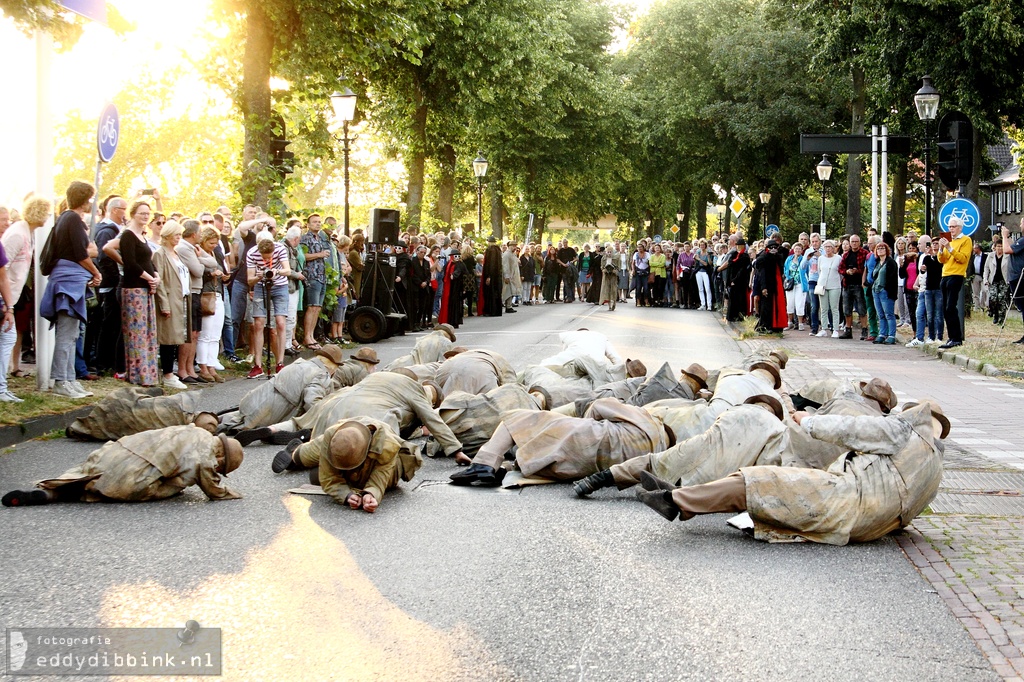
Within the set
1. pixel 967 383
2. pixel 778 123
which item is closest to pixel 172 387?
pixel 967 383

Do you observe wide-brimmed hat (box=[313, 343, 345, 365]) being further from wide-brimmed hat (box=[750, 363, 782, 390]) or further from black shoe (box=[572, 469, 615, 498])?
wide-brimmed hat (box=[750, 363, 782, 390])

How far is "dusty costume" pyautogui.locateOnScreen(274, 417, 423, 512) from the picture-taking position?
7.62 m

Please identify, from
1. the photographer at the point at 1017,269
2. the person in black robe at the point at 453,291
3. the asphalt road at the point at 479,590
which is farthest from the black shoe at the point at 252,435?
the person in black robe at the point at 453,291

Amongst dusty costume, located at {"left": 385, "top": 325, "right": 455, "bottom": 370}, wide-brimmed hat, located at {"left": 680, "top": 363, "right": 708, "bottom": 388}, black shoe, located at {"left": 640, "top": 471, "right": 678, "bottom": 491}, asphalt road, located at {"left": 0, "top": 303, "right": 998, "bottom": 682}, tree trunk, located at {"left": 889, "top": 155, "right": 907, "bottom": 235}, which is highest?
tree trunk, located at {"left": 889, "top": 155, "right": 907, "bottom": 235}

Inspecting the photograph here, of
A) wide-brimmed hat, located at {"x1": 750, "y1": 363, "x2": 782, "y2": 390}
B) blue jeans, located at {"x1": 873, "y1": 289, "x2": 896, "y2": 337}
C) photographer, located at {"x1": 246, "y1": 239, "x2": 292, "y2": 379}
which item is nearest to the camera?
wide-brimmed hat, located at {"x1": 750, "y1": 363, "x2": 782, "y2": 390}

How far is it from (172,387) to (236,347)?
429cm

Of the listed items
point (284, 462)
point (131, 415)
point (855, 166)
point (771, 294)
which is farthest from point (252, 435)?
point (855, 166)

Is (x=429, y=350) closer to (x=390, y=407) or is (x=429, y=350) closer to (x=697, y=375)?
(x=697, y=375)

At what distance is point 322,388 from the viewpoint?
10.5m

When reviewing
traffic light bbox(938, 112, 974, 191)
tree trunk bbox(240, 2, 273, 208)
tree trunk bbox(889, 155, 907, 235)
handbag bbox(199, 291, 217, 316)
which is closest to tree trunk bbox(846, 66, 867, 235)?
tree trunk bbox(889, 155, 907, 235)

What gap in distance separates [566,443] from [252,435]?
302 centimetres

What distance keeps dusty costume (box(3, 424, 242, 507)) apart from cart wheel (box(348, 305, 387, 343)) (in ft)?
43.7

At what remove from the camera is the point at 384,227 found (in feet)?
73.6

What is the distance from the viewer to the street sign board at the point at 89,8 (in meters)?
11.3
